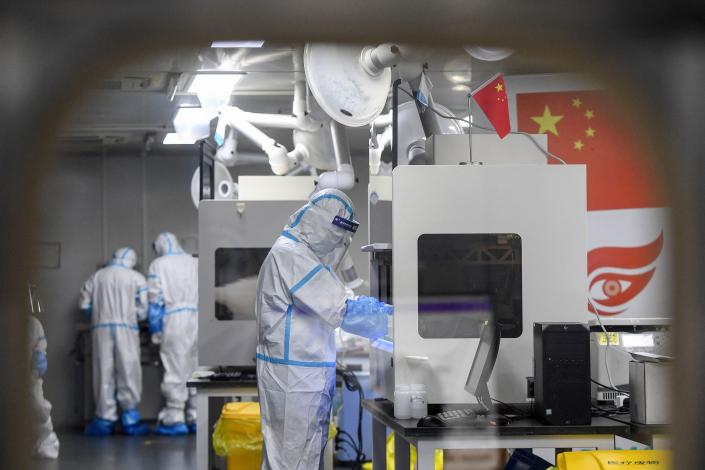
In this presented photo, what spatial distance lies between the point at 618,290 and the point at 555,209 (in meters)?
1.99

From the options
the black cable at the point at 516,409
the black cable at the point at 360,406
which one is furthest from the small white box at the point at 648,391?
the black cable at the point at 360,406

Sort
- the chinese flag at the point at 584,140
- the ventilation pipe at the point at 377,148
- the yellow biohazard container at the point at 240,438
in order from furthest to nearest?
the chinese flag at the point at 584,140 → the ventilation pipe at the point at 377,148 → the yellow biohazard container at the point at 240,438

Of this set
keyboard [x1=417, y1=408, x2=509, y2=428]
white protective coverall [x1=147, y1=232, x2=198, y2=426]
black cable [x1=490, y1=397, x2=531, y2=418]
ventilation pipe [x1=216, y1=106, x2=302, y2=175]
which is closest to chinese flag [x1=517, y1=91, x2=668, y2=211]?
ventilation pipe [x1=216, y1=106, x2=302, y2=175]

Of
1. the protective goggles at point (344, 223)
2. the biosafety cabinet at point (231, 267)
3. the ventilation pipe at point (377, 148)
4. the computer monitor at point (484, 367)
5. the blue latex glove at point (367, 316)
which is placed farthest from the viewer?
the ventilation pipe at point (377, 148)

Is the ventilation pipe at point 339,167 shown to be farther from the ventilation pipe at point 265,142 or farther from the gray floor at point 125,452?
the gray floor at point 125,452

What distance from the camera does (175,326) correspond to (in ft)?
22.5

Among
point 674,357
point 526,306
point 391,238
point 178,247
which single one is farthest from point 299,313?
point 178,247

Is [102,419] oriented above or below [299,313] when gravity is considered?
below

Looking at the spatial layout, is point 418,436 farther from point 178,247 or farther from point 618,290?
point 178,247

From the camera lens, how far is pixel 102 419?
6867mm

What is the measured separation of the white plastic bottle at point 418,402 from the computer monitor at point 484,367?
0.47 feet

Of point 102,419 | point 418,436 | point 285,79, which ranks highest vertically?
point 285,79

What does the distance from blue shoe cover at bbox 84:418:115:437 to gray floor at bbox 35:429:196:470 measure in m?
0.10

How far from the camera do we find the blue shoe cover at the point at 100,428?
271 inches
